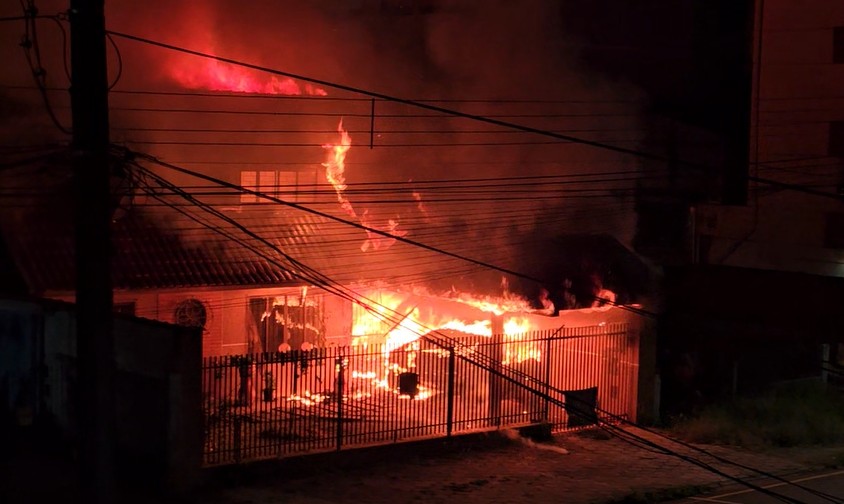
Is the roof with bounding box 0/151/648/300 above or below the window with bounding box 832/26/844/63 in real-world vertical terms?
below

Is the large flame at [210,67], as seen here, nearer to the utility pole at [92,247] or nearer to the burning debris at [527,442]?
the burning debris at [527,442]

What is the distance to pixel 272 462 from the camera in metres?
12.0

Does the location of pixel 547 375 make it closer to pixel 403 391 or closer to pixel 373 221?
pixel 403 391

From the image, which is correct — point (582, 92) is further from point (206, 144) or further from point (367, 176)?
point (206, 144)

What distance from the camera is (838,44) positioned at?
1558 cm

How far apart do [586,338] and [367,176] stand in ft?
16.4

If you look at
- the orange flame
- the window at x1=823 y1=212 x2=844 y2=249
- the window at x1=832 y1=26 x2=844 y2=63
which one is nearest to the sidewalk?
the window at x1=823 y1=212 x2=844 y2=249

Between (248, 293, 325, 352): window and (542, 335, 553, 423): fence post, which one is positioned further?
(248, 293, 325, 352): window

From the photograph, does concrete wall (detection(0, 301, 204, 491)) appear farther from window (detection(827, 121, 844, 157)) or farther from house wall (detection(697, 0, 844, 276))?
window (detection(827, 121, 844, 157))

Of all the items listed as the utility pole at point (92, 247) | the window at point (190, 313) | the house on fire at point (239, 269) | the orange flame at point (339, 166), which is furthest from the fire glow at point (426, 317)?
the utility pole at point (92, 247)

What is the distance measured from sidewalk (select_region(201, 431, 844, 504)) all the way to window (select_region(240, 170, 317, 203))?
5617mm

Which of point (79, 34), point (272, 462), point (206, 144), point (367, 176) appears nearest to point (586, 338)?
point (367, 176)

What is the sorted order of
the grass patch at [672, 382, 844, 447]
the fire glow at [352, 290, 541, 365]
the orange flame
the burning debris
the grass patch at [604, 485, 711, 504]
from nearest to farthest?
the grass patch at [604, 485, 711, 504], the burning debris, the grass patch at [672, 382, 844, 447], the fire glow at [352, 290, 541, 365], the orange flame

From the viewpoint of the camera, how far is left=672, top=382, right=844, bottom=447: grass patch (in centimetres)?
1559
